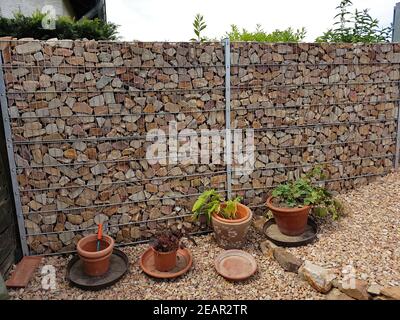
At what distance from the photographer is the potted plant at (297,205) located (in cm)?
Result: 309

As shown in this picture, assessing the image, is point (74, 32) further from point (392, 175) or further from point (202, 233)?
point (392, 175)

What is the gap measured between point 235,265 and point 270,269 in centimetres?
32

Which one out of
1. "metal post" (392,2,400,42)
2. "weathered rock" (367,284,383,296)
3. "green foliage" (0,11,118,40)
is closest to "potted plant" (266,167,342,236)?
"weathered rock" (367,284,383,296)

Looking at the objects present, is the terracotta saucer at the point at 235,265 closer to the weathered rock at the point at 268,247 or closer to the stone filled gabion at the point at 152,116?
the weathered rock at the point at 268,247

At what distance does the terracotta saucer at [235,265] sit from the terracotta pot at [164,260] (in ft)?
1.32

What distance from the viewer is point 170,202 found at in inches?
129

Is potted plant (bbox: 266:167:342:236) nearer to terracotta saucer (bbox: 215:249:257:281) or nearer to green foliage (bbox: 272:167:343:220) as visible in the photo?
green foliage (bbox: 272:167:343:220)

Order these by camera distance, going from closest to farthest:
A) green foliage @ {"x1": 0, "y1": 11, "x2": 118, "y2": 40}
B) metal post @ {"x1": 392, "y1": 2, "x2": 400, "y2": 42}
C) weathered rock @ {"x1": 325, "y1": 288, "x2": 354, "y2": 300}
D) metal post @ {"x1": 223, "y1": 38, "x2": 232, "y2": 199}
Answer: weathered rock @ {"x1": 325, "y1": 288, "x2": 354, "y2": 300}
metal post @ {"x1": 223, "y1": 38, "x2": 232, "y2": 199}
green foliage @ {"x1": 0, "y1": 11, "x2": 118, "y2": 40}
metal post @ {"x1": 392, "y1": 2, "x2": 400, "y2": 42}

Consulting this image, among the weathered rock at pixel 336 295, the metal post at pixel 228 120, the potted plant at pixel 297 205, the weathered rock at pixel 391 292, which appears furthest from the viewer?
the metal post at pixel 228 120

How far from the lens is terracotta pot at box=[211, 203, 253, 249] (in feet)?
9.84

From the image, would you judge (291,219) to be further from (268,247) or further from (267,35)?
(267,35)

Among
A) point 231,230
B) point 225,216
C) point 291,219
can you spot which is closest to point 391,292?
point 291,219

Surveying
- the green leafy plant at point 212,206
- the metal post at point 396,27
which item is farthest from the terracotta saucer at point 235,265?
the metal post at point 396,27
